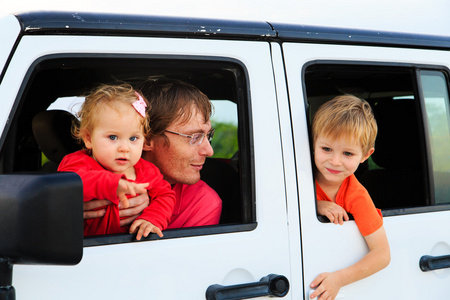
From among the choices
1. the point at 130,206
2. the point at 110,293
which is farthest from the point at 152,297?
the point at 130,206

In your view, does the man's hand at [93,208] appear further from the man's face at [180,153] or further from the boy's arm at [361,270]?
the boy's arm at [361,270]

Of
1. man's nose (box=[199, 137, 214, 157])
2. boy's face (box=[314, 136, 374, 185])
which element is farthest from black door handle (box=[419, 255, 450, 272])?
man's nose (box=[199, 137, 214, 157])

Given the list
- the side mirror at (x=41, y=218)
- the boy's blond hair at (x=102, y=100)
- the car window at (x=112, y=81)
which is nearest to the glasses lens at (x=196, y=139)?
the car window at (x=112, y=81)

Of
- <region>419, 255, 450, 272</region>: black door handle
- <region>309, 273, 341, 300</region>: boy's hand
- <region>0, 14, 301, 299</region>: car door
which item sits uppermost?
<region>0, 14, 301, 299</region>: car door

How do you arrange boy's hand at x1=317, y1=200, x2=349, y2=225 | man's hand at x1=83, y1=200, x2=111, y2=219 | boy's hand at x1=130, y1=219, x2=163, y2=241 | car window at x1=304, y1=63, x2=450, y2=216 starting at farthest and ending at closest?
car window at x1=304, y1=63, x2=450, y2=216 → boy's hand at x1=317, y1=200, x2=349, y2=225 → man's hand at x1=83, y1=200, x2=111, y2=219 → boy's hand at x1=130, y1=219, x2=163, y2=241

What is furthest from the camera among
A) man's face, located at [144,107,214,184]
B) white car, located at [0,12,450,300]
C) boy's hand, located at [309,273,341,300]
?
man's face, located at [144,107,214,184]

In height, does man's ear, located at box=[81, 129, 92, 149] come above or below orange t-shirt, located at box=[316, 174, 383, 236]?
above

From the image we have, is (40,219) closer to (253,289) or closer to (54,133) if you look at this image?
(253,289)

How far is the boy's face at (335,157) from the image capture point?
7.30 feet

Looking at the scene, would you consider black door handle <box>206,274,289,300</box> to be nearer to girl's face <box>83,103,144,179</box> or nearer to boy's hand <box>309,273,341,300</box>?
boy's hand <box>309,273,341,300</box>

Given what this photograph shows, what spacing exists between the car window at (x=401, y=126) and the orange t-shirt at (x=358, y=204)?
128mm

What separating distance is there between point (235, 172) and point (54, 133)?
3.08 ft

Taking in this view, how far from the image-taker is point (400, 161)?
3086mm

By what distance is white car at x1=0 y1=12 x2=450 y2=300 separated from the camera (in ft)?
5.51
